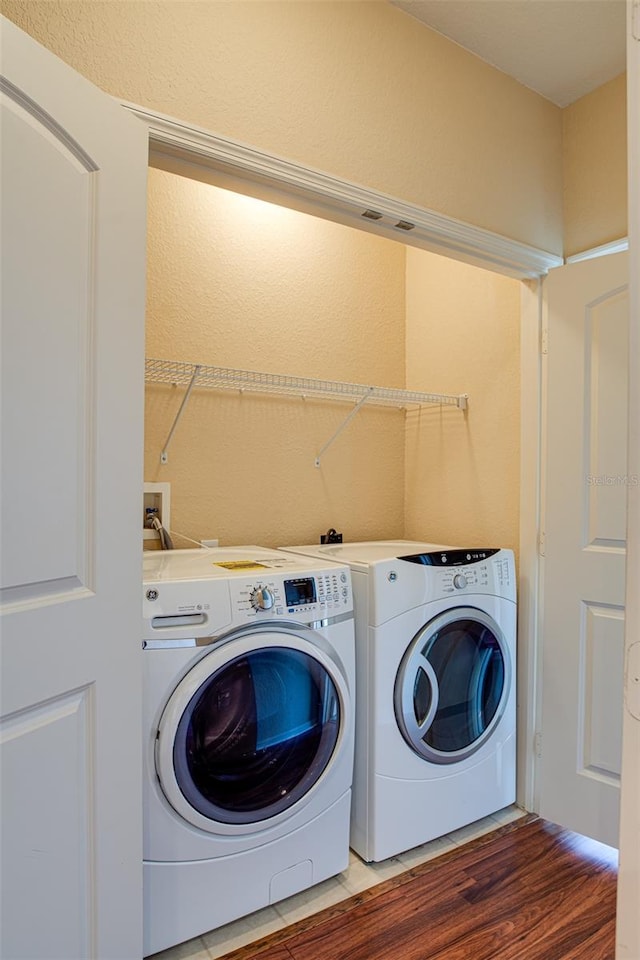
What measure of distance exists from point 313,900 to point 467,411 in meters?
1.87

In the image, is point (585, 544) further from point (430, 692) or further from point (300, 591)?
point (300, 591)

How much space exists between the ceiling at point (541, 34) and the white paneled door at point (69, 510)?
126 centimetres

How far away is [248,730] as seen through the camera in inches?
55.8

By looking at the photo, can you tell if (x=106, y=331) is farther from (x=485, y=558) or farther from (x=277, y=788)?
(x=485, y=558)

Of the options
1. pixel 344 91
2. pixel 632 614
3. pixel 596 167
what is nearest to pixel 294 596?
pixel 632 614

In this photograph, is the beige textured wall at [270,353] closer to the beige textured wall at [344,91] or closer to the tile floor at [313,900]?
the beige textured wall at [344,91]

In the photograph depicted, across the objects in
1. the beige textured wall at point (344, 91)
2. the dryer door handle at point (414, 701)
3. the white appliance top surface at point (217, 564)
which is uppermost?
the beige textured wall at point (344, 91)

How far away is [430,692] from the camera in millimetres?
1786

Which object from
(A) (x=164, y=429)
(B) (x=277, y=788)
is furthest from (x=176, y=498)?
(B) (x=277, y=788)

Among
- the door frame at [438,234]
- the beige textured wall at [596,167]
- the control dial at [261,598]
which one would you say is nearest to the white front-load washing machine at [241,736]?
the control dial at [261,598]

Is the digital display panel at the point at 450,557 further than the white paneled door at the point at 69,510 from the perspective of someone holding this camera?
Yes

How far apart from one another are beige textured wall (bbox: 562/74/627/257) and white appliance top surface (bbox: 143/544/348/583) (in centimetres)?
156

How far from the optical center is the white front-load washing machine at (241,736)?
131cm

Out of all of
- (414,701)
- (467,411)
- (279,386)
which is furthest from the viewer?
(467,411)
